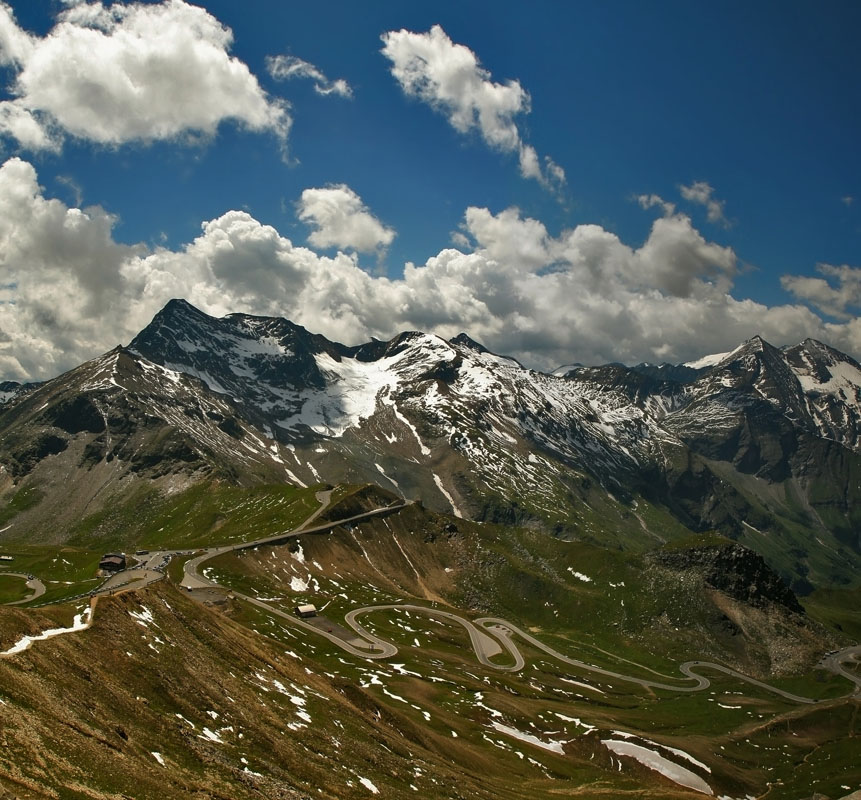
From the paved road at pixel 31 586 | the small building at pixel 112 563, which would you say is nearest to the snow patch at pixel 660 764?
the paved road at pixel 31 586

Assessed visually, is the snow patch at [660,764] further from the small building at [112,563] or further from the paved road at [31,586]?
the small building at [112,563]

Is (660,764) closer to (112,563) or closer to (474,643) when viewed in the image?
(474,643)

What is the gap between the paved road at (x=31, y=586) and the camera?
13112 centimetres

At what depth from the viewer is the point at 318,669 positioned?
334 feet

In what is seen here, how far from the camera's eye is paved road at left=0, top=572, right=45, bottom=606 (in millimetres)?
131125

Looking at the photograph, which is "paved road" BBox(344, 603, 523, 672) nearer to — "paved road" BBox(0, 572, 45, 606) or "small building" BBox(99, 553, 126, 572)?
"small building" BBox(99, 553, 126, 572)

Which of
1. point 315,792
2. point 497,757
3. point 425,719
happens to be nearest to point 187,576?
point 425,719

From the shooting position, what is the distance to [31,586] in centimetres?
14600

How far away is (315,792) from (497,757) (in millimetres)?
54773

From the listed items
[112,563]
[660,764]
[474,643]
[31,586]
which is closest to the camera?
[660,764]

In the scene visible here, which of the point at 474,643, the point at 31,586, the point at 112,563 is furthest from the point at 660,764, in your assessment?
the point at 31,586

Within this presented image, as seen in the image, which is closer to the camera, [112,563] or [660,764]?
[660,764]

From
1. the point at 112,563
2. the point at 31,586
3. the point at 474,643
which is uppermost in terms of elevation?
the point at 474,643

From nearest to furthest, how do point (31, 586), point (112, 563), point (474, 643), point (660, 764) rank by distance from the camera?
point (660, 764) → point (31, 586) → point (112, 563) → point (474, 643)
